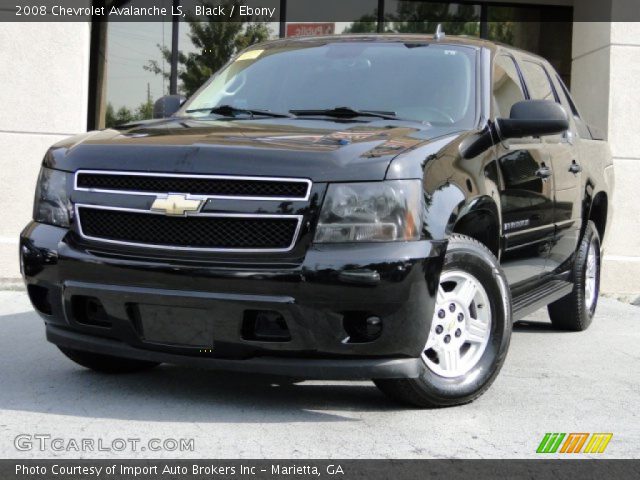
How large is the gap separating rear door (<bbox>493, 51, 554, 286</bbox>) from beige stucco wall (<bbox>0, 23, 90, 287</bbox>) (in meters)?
4.91

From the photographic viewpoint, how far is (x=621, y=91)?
10.6 m

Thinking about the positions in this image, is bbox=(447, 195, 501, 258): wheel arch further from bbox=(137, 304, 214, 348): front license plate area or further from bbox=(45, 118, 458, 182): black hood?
bbox=(137, 304, 214, 348): front license plate area

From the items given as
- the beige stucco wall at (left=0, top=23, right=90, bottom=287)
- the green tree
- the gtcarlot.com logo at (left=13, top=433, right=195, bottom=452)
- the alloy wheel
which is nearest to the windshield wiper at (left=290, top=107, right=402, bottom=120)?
the alloy wheel

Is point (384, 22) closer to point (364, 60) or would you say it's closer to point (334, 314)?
point (364, 60)

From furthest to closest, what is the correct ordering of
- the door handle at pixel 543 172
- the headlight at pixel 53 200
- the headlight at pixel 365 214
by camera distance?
the door handle at pixel 543 172 < the headlight at pixel 53 200 < the headlight at pixel 365 214

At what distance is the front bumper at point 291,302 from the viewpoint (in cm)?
398

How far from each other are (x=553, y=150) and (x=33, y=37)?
5476 mm

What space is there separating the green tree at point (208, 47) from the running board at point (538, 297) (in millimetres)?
6839

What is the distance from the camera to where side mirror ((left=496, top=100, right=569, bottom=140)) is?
200 inches

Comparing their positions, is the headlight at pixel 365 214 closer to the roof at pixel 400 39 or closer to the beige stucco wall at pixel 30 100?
the roof at pixel 400 39

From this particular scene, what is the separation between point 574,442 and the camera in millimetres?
4125

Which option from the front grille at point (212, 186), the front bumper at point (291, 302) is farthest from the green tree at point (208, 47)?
the front bumper at point (291, 302)

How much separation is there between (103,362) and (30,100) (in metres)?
5.03

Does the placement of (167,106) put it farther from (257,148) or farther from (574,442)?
(574,442)
